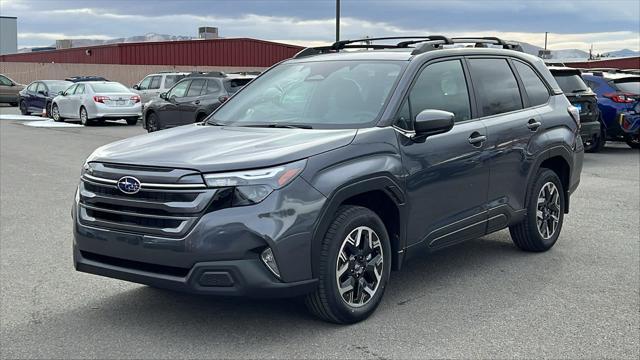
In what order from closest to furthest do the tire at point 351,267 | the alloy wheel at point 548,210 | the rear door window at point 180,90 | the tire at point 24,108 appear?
the tire at point 351,267 → the alloy wheel at point 548,210 → the rear door window at point 180,90 → the tire at point 24,108

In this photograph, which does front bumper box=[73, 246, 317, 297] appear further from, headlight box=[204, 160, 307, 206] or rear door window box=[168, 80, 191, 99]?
rear door window box=[168, 80, 191, 99]

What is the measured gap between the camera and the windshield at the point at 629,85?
51.3ft

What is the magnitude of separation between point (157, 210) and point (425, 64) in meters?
2.37

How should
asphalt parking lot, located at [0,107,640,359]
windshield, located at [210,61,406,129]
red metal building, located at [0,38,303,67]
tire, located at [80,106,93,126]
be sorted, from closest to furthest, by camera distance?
1. asphalt parking lot, located at [0,107,640,359]
2. windshield, located at [210,61,406,129]
3. tire, located at [80,106,93,126]
4. red metal building, located at [0,38,303,67]

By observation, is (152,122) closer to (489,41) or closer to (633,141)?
(633,141)

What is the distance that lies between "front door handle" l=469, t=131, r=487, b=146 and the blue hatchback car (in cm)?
1084

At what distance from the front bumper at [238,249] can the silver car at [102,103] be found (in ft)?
65.8

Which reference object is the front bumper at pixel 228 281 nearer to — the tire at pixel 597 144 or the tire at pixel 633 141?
the tire at pixel 597 144

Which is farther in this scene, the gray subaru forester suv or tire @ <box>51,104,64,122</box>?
tire @ <box>51,104,64,122</box>

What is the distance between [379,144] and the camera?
16.1 ft

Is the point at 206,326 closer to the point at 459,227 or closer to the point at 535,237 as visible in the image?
the point at 459,227

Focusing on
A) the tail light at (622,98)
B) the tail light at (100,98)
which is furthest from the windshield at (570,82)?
the tail light at (100,98)

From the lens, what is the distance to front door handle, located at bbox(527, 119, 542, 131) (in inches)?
254

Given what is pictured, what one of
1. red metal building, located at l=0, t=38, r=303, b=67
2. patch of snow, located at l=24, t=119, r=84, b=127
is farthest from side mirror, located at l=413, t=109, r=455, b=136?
red metal building, located at l=0, t=38, r=303, b=67
